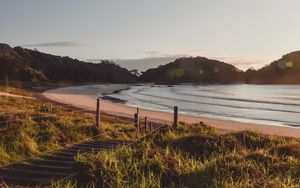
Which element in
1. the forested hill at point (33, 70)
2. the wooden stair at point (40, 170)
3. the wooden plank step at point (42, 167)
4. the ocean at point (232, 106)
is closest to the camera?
the wooden stair at point (40, 170)

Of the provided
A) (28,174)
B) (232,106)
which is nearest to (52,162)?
(28,174)

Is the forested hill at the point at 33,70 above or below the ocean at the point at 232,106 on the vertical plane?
above

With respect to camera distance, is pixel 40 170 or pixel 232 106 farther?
pixel 232 106

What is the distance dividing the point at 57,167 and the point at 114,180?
2.20 m

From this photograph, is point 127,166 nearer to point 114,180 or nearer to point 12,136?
point 114,180

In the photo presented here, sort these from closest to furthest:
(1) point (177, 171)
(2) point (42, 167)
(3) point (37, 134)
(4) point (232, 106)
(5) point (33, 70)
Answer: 1. (1) point (177, 171)
2. (2) point (42, 167)
3. (3) point (37, 134)
4. (4) point (232, 106)
5. (5) point (33, 70)

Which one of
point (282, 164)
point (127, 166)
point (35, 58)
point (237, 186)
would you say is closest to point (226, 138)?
point (282, 164)

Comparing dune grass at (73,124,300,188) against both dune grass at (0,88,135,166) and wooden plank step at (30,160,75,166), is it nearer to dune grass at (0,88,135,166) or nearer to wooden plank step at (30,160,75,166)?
wooden plank step at (30,160,75,166)

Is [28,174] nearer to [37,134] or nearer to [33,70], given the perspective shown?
[37,134]

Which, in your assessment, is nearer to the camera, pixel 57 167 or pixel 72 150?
pixel 57 167

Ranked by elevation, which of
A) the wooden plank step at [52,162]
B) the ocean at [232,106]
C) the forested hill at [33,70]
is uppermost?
the forested hill at [33,70]

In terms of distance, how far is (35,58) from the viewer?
19400cm

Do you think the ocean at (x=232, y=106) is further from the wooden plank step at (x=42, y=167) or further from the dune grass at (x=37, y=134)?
the wooden plank step at (x=42, y=167)

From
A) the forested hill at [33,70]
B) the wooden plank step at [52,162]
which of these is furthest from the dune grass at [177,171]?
the forested hill at [33,70]
